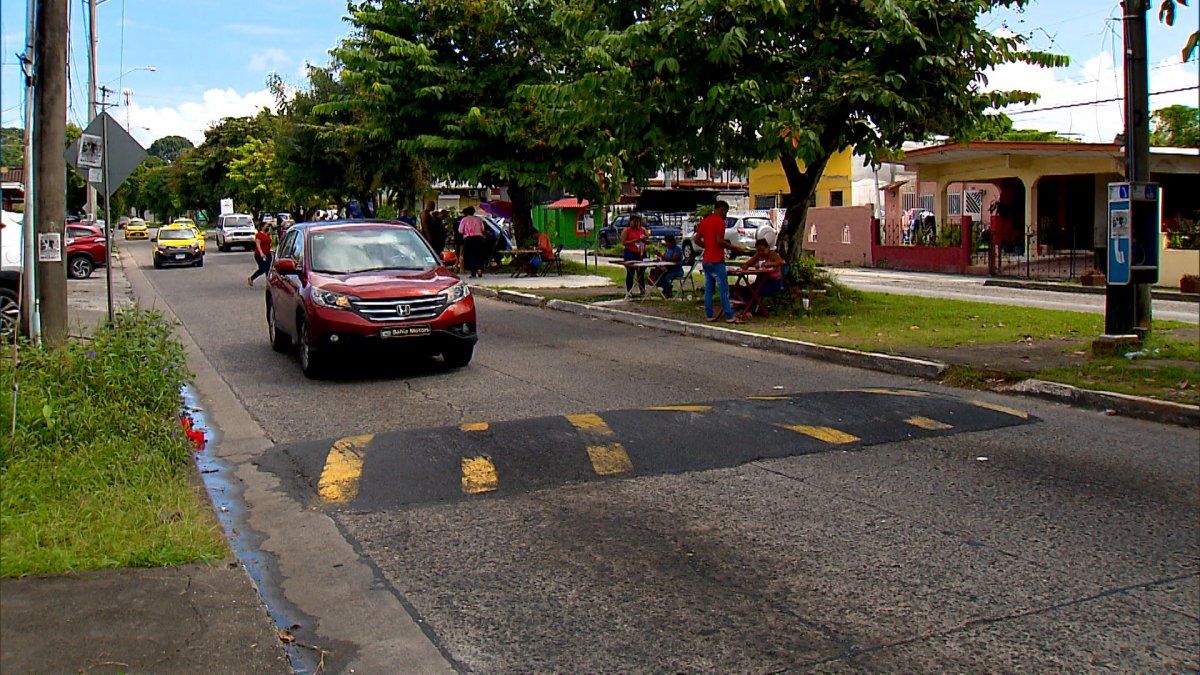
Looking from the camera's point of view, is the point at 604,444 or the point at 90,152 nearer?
the point at 604,444

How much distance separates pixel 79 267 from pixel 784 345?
25.5m

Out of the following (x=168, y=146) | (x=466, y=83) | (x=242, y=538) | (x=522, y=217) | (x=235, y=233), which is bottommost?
(x=242, y=538)

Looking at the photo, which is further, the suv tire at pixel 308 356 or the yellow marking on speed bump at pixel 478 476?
the suv tire at pixel 308 356

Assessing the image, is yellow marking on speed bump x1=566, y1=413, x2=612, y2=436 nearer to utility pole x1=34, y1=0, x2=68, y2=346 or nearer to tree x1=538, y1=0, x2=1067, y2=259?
utility pole x1=34, y1=0, x2=68, y2=346

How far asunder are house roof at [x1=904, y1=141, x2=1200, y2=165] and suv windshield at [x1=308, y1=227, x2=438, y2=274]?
17.4 meters

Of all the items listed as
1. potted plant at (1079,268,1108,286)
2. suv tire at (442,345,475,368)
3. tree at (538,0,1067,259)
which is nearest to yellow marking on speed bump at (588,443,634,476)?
suv tire at (442,345,475,368)

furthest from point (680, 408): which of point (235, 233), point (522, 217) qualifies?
point (235, 233)

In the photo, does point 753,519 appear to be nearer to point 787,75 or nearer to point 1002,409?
point 1002,409

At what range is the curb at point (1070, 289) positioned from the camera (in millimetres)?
23045

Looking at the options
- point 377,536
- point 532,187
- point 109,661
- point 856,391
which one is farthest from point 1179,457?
point 532,187

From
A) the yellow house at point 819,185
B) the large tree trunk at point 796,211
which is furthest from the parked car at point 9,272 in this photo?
the yellow house at point 819,185

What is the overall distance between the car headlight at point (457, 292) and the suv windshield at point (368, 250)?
26.1 inches

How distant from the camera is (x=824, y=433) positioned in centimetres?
875

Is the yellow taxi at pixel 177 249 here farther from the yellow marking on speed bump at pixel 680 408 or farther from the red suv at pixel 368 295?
the yellow marking on speed bump at pixel 680 408
